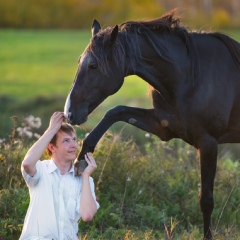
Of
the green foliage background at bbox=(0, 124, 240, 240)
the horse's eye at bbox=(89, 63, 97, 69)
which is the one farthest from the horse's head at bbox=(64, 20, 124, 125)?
the green foliage background at bbox=(0, 124, 240, 240)

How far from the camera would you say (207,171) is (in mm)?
6426

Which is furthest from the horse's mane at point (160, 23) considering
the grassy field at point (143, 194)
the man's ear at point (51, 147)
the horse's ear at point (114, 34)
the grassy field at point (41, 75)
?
the grassy field at point (41, 75)

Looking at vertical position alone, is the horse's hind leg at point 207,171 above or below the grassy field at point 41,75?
above

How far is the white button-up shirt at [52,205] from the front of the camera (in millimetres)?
5066

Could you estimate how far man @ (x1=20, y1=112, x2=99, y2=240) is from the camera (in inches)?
199

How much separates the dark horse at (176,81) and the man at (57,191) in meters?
0.75

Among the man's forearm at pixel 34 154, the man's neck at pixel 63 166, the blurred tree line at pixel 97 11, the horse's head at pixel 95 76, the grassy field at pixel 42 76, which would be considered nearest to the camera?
the man's forearm at pixel 34 154

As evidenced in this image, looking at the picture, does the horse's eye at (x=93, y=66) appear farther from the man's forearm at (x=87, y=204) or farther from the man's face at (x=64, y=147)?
the man's forearm at (x=87, y=204)

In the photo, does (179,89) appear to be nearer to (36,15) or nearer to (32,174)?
(32,174)

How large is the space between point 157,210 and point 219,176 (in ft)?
3.71

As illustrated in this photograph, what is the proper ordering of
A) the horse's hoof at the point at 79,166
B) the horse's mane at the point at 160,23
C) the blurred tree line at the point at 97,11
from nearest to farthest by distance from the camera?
the horse's hoof at the point at 79,166 → the horse's mane at the point at 160,23 → the blurred tree line at the point at 97,11

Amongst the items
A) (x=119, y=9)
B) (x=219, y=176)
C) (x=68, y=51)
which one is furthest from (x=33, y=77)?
(x=219, y=176)

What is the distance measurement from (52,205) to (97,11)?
978 inches

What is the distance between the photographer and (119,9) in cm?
3000
